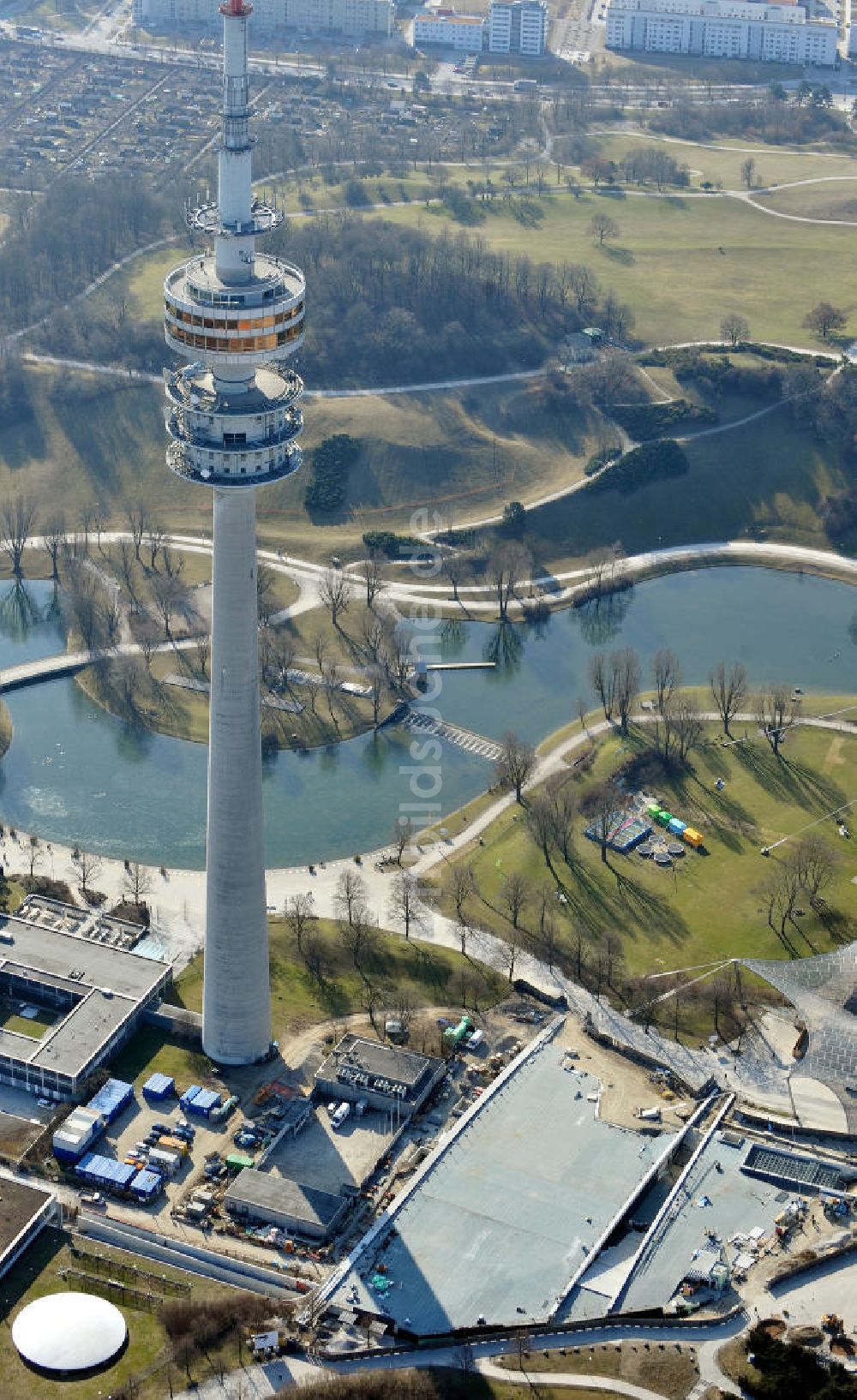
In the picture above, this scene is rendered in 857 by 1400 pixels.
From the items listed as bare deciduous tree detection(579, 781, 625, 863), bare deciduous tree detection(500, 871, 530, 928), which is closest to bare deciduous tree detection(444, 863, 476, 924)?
bare deciduous tree detection(500, 871, 530, 928)

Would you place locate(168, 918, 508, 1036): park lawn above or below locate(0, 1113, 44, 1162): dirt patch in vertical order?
below

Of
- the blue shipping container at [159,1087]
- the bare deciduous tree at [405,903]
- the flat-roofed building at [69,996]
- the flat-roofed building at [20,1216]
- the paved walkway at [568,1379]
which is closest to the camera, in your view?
the paved walkway at [568,1379]

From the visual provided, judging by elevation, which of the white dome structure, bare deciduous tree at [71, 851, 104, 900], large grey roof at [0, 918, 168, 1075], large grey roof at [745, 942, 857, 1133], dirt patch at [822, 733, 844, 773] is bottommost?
bare deciduous tree at [71, 851, 104, 900]

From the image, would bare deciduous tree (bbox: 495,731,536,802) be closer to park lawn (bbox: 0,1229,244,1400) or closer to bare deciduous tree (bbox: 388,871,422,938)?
bare deciduous tree (bbox: 388,871,422,938)

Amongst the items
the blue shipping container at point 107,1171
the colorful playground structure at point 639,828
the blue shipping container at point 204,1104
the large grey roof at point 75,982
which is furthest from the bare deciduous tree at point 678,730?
the blue shipping container at point 107,1171

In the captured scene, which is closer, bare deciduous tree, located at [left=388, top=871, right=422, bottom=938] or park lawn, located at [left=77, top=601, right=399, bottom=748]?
bare deciduous tree, located at [left=388, top=871, right=422, bottom=938]

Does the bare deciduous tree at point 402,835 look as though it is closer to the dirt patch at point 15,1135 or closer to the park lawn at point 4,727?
the park lawn at point 4,727

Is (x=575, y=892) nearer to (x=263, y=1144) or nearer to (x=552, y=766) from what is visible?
(x=552, y=766)
